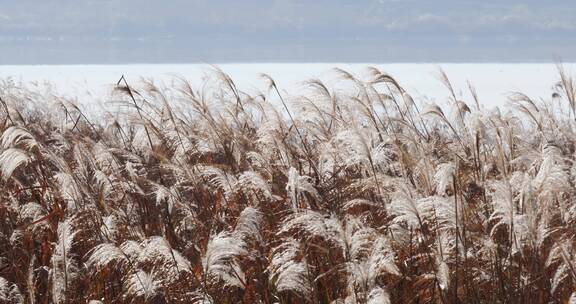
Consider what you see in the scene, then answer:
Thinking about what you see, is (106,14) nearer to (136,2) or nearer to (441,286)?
(136,2)

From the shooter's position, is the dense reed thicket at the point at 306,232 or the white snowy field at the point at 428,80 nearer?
the dense reed thicket at the point at 306,232

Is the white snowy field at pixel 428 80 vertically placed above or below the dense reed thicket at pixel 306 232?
below

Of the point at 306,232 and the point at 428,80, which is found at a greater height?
the point at 306,232

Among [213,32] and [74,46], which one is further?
[213,32]

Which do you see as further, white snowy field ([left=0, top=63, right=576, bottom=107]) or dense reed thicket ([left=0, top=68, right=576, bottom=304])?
white snowy field ([left=0, top=63, right=576, bottom=107])

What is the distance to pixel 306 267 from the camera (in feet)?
8.61

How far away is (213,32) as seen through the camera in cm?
11656

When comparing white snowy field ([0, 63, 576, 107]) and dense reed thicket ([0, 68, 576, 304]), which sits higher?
dense reed thicket ([0, 68, 576, 304])

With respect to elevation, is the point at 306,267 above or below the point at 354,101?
below

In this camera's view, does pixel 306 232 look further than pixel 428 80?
No

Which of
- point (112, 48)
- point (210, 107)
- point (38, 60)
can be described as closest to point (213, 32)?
point (112, 48)

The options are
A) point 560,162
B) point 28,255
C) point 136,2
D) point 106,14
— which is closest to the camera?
point 28,255

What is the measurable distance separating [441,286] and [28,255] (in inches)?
59.5

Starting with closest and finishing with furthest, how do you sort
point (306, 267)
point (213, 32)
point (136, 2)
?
point (306, 267) < point (213, 32) < point (136, 2)
